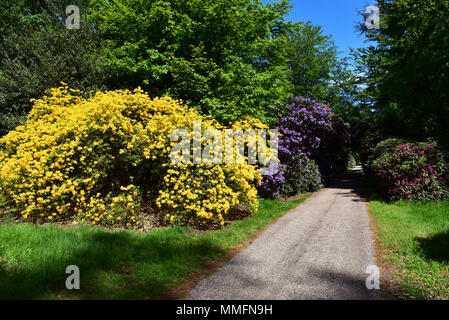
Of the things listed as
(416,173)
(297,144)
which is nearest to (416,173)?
(416,173)

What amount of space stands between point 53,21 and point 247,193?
47.3 ft

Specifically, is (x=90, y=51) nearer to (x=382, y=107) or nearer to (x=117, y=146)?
(x=117, y=146)

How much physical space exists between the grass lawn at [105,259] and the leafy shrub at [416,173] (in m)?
7.07

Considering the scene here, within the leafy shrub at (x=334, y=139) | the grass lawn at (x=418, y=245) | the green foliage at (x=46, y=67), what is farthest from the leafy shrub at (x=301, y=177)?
the green foliage at (x=46, y=67)

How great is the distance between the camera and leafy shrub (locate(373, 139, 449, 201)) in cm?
912

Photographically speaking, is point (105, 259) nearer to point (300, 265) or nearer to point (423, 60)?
point (300, 265)

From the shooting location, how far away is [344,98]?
2494 cm

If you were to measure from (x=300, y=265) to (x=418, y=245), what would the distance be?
2.68 meters

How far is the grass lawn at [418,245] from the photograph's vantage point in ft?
12.0

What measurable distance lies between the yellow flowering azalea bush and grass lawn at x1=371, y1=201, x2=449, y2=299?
3362mm

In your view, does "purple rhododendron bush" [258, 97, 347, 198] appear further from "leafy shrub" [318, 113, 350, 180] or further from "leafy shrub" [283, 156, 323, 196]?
"leafy shrub" [318, 113, 350, 180]

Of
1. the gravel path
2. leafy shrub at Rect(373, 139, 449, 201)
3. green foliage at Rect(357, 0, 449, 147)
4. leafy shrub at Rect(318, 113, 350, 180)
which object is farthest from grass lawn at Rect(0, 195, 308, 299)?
leafy shrub at Rect(318, 113, 350, 180)

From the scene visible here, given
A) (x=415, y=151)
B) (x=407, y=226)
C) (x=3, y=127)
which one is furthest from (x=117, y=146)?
(x=415, y=151)
